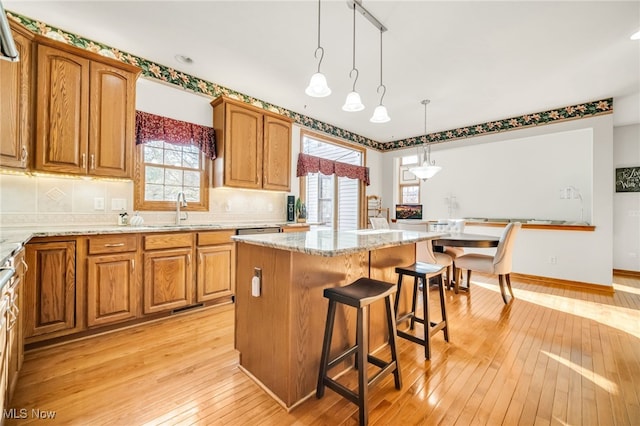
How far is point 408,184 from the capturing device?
7113 mm

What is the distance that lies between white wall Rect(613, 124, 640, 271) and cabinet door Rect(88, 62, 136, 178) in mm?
7607

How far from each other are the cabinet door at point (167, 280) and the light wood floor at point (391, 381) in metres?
0.20

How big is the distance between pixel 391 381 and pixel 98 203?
10.1 feet

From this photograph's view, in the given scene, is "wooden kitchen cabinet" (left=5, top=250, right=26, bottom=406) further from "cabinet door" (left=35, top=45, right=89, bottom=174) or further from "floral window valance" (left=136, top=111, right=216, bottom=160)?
"floral window valance" (left=136, top=111, right=216, bottom=160)

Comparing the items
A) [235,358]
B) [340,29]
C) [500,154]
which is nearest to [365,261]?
[235,358]

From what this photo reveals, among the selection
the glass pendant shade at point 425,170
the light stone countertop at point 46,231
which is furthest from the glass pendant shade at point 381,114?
the light stone countertop at point 46,231

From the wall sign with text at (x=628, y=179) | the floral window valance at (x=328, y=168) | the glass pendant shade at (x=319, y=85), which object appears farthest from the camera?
the wall sign with text at (x=628, y=179)

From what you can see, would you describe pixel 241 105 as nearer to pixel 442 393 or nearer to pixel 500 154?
pixel 442 393

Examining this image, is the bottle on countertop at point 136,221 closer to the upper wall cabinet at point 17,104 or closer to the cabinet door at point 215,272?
the cabinet door at point 215,272

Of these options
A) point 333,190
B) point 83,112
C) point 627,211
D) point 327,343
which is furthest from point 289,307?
point 627,211

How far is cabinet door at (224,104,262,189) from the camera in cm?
334

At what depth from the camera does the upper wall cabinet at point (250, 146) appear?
333cm

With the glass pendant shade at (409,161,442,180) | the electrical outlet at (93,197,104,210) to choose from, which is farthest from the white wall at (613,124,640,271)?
the electrical outlet at (93,197,104,210)

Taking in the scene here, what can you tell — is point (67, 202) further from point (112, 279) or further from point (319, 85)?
point (319, 85)
